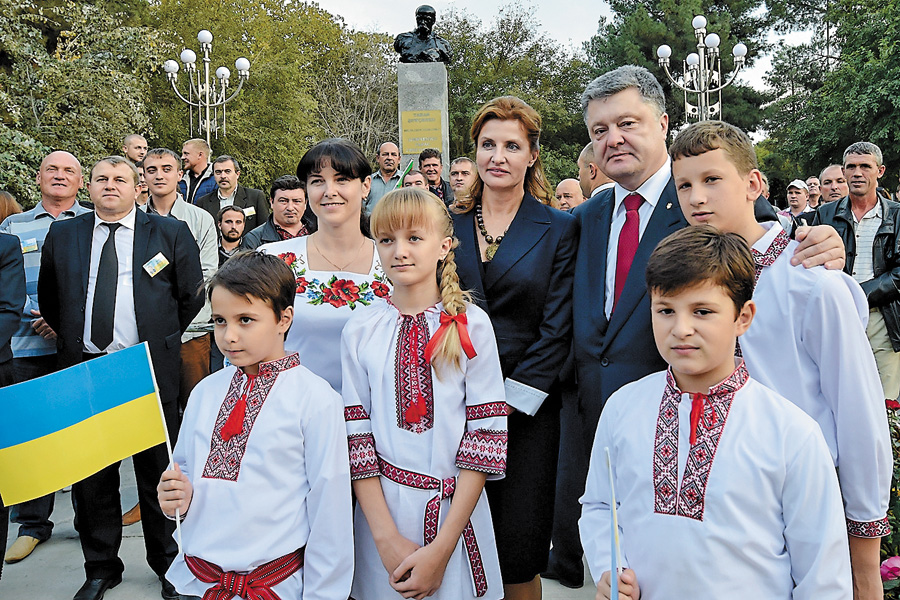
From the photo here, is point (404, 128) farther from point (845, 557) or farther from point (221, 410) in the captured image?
point (845, 557)

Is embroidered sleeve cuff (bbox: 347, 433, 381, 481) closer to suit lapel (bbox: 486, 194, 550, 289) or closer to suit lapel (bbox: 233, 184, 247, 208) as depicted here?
suit lapel (bbox: 486, 194, 550, 289)

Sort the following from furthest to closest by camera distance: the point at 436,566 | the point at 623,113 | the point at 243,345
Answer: the point at 623,113 < the point at 243,345 < the point at 436,566

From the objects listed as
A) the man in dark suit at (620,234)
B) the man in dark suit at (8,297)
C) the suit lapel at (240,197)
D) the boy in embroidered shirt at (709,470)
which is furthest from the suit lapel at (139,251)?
the suit lapel at (240,197)

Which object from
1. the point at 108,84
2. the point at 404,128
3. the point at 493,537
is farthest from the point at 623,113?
the point at 108,84

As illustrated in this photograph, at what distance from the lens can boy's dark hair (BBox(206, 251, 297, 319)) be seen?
229 centimetres

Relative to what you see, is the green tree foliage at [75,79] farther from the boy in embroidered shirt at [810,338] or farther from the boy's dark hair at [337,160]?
the boy in embroidered shirt at [810,338]

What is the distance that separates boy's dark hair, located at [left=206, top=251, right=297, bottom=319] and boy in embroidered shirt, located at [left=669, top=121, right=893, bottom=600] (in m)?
1.25

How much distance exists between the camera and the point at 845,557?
63.2 inches

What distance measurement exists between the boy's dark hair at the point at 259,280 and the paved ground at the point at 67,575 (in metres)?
2.07

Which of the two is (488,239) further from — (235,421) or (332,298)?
(235,421)

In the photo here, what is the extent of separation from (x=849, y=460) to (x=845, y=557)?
38 cm

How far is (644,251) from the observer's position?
91.6 inches

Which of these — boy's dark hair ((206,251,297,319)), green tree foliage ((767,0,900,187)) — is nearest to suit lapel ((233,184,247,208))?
boy's dark hair ((206,251,297,319))

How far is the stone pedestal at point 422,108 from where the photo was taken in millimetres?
→ 12164
